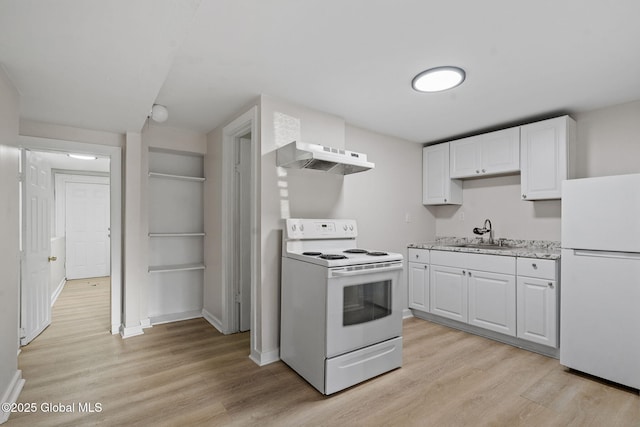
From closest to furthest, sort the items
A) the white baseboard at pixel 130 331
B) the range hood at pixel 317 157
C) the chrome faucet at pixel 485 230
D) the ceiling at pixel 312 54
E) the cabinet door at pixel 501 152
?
the ceiling at pixel 312 54, the range hood at pixel 317 157, the white baseboard at pixel 130 331, the cabinet door at pixel 501 152, the chrome faucet at pixel 485 230

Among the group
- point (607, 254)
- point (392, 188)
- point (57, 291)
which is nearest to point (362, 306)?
point (607, 254)

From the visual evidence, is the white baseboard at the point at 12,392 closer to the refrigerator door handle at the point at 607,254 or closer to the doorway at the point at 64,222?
the doorway at the point at 64,222

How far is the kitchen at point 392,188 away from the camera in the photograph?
2.66 meters

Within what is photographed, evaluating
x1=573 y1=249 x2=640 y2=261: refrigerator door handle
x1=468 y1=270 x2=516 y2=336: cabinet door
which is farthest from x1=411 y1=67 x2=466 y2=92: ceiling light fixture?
x1=468 y1=270 x2=516 y2=336: cabinet door

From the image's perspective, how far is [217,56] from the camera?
6.59 feet

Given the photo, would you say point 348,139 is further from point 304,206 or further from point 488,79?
point 488,79

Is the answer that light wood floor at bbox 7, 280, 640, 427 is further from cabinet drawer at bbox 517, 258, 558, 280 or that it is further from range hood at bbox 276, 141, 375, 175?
range hood at bbox 276, 141, 375, 175

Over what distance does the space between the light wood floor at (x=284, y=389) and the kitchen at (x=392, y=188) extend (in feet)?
1.81

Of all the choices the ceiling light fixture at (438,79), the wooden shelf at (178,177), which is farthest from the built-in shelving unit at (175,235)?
the ceiling light fixture at (438,79)

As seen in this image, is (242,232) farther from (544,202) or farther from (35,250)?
(544,202)

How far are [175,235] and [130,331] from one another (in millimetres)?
1086

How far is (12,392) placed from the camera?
6.60ft

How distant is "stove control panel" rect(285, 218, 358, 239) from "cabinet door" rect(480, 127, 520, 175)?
1.78 meters

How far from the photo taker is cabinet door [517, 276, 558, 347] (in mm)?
2670
